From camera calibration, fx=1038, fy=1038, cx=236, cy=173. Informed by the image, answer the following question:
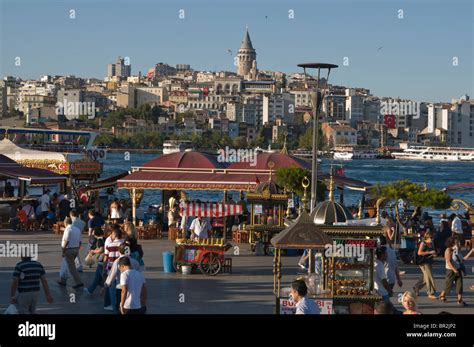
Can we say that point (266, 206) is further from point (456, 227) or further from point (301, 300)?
point (301, 300)

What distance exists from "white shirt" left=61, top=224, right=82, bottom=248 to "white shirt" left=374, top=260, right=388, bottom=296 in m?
4.26

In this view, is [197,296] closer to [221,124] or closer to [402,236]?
[402,236]

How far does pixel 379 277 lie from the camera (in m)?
11.7

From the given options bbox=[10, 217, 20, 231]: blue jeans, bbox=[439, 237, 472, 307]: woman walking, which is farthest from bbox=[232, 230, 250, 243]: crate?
bbox=[439, 237, 472, 307]: woman walking

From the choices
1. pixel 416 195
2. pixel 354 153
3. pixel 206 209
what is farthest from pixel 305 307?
pixel 354 153

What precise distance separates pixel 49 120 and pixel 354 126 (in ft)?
207

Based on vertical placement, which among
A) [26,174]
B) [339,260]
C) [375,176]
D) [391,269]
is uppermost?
[26,174]

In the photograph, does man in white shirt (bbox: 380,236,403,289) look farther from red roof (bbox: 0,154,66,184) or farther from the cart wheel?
red roof (bbox: 0,154,66,184)

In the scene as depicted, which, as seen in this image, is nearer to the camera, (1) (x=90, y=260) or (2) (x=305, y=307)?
(2) (x=305, y=307)

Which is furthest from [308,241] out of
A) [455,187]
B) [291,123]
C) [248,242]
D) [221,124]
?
[291,123]

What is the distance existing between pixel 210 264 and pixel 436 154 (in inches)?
5865

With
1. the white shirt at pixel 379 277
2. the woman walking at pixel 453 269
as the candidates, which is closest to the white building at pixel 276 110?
the woman walking at pixel 453 269

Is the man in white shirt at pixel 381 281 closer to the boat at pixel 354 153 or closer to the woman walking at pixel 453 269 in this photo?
the woman walking at pixel 453 269

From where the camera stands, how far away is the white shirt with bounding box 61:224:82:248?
45.3ft
